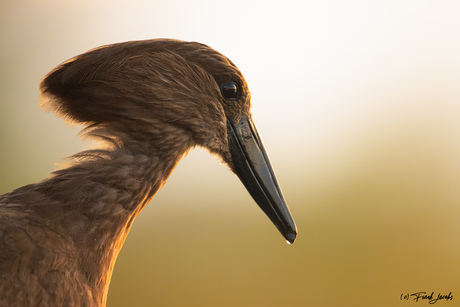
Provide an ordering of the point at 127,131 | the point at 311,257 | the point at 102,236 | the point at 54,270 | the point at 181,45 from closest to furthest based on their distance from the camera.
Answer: the point at 54,270, the point at 102,236, the point at 127,131, the point at 181,45, the point at 311,257

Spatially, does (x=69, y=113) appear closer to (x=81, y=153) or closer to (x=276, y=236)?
(x=81, y=153)

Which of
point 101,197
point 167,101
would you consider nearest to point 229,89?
point 167,101

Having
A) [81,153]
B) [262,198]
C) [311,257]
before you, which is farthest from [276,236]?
[81,153]

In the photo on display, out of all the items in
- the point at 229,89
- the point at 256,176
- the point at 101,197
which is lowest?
the point at 256,176

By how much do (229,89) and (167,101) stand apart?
0.22m

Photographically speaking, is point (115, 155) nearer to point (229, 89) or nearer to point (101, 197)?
point (101, 197)

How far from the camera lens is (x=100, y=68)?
1.67 meters

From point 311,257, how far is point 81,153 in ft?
12.3

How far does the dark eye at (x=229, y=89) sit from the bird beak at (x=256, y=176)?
0.29 feet

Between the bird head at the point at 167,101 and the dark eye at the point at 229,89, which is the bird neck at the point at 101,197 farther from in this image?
the dark eye at the point at 229,89

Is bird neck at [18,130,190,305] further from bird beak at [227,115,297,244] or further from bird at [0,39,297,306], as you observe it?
bird beak at [227,115,297,244]

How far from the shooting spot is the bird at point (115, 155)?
1418 millimetres

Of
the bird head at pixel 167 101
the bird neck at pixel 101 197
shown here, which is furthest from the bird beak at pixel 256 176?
the bird neck at pixel 101 197

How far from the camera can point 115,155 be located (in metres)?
1.66
